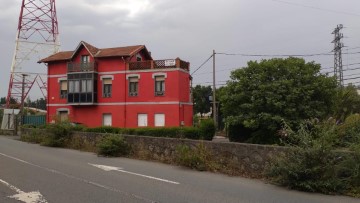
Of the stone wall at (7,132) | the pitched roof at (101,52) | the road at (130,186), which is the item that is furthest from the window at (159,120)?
the road at (130,186)

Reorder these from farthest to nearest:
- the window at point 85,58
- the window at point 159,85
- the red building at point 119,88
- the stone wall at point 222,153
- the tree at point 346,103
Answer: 1. the window at point 85,58
2. the window at point 159,85
3. the red building at point 119,88
4. the tree at point 346,103
5. the stone wall at point 222,153

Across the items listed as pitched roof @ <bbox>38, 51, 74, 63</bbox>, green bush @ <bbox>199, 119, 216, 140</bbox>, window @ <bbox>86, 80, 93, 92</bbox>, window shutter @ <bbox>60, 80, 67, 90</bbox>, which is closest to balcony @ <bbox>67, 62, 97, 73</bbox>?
pitched roof @ <bbox>38, 51, 74, 63</bbox>

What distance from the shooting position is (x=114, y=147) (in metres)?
16.9

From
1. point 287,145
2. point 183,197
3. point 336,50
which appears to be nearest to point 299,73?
point 287,145

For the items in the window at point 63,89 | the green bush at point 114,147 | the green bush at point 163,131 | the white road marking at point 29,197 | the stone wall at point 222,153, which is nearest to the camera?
the white road marking at point 29,197

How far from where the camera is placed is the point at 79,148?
21.1 m

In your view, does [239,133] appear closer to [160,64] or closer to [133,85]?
[160,64]

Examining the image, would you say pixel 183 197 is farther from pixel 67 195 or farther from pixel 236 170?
pixel 236 170

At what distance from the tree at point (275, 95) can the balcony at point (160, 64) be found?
41.6ft

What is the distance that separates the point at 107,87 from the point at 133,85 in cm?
336

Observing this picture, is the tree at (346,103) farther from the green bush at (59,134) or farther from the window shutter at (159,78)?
the green bush at (59,134)

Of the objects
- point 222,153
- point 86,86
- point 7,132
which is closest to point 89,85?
point 86,86

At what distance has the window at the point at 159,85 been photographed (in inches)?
1576

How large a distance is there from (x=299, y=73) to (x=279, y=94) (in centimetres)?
223
